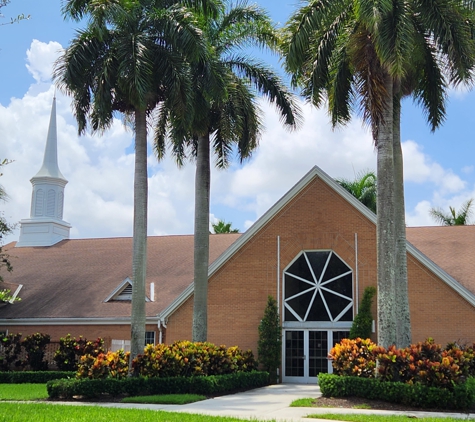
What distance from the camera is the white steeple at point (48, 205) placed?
1506 inches

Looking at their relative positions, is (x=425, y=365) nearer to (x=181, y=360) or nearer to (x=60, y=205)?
(x=181, y=360)

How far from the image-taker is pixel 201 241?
2378 cm

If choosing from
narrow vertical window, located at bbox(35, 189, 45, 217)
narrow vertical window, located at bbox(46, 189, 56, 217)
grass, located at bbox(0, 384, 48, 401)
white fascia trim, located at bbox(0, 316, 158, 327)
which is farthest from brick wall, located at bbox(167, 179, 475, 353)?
narrow vertical window, located at bbox(35, 189, 45, 217)

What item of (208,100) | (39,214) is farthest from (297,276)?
(39,214)

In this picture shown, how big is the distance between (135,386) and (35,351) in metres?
10.1

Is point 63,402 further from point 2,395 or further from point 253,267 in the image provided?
point 253,267

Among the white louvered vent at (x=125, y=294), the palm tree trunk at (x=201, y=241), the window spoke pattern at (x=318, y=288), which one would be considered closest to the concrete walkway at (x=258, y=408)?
the palm tree trunk at (x=201, y=241)

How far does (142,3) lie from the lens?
2228cm

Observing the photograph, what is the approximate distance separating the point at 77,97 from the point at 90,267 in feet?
41.9

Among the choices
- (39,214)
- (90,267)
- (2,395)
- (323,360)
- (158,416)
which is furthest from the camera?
(39,214)

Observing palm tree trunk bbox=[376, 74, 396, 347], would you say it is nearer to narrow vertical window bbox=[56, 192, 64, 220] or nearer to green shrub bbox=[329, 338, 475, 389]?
green shrub bbox=[329, 338, 475, 389]

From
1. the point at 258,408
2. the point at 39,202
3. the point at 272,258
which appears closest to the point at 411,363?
the point at 258,408

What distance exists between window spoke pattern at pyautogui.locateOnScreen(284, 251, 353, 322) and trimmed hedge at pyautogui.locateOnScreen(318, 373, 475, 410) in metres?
8.00

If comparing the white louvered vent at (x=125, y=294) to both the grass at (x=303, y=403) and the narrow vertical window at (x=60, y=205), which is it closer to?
the narrow vertical window at (x=60, y=205)
